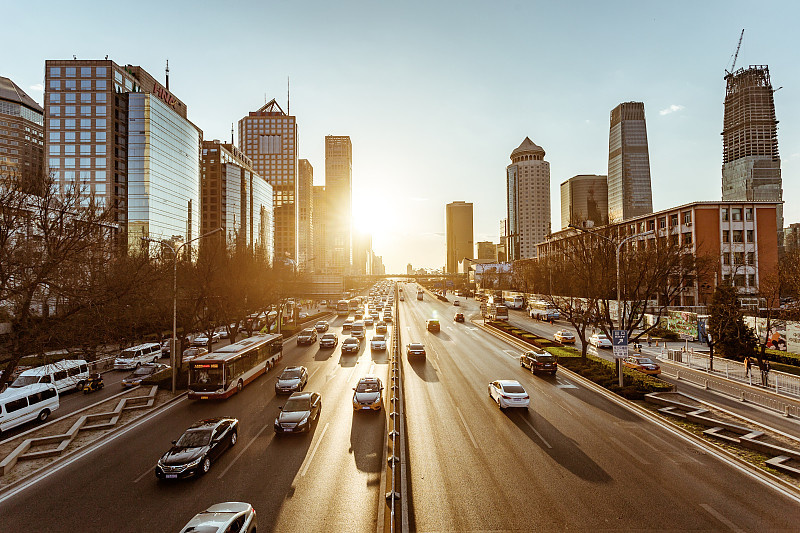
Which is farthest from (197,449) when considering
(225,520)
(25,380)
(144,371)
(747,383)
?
(747,383)

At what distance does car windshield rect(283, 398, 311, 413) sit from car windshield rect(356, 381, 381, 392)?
3628 mm

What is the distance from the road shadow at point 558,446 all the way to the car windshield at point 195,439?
45.3 ft

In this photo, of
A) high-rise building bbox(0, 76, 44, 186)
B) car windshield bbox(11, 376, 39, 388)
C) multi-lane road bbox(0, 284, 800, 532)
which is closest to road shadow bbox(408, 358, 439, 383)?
multi-lane road bbox(0, 284, 800, 532)

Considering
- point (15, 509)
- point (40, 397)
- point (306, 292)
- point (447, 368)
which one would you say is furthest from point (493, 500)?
point (306, 292)

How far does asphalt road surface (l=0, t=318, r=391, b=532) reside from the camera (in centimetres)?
1231

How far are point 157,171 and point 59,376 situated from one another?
75567 mm

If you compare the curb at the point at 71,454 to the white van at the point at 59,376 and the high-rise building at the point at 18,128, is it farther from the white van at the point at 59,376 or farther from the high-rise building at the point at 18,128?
the high-rise building at the point at 18,128

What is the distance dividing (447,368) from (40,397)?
2704 cm

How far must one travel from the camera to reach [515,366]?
3547 cm

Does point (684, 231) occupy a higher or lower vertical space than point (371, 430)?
higher

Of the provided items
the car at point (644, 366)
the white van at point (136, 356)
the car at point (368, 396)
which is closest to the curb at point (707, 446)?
the car at point (644, 366)

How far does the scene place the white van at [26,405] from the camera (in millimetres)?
21453

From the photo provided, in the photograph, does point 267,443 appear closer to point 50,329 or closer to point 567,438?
point 50,329

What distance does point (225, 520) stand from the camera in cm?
1005
